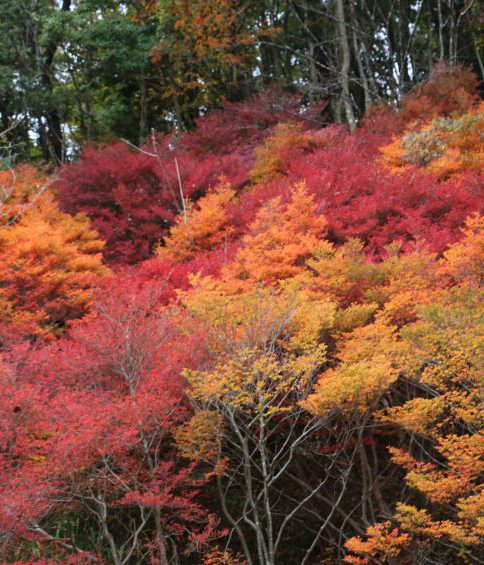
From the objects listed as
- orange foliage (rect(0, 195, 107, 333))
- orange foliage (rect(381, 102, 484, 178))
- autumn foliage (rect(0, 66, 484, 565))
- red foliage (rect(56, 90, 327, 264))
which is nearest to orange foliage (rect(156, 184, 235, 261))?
autumn foliage (rect(0, 66, 484, 565))

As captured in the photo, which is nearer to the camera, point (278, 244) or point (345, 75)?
point (278, 244)

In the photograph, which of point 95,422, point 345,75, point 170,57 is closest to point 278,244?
point 95,422

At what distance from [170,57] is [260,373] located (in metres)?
13.6

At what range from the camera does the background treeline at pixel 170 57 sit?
1748 cm

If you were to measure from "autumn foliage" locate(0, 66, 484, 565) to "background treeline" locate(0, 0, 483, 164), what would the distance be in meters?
4.94

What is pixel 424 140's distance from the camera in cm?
1323

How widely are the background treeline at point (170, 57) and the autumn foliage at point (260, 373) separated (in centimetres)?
494

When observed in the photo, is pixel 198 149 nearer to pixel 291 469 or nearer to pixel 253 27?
pixel 253 27

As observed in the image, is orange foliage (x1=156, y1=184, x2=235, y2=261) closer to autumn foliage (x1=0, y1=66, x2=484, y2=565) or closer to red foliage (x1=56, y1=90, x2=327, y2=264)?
autumn foliage (x1=0, y1=66, x2=484, y2=565)

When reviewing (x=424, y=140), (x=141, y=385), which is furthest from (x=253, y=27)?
(x=141, y=385)

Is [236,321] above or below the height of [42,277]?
below

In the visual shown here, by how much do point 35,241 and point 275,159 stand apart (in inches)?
238

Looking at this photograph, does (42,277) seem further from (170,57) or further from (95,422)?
(170,57)

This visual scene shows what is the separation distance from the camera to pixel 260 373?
746cm
